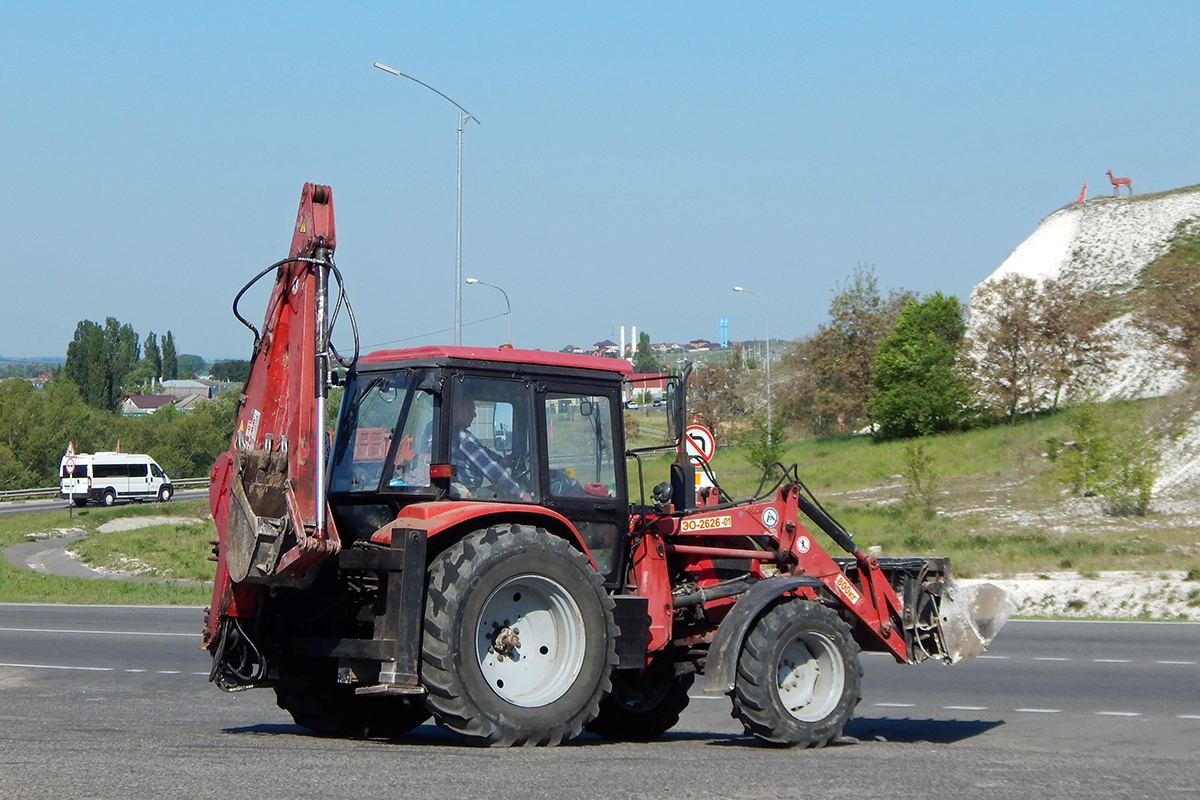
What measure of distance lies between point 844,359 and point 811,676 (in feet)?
255

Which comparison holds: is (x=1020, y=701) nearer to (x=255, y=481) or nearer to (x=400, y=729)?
(x=400, y=729)

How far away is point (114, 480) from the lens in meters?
64.0

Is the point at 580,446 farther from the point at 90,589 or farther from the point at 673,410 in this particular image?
the point at 90,589

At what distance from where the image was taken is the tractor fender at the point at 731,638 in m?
8.66

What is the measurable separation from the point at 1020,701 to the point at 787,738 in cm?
483

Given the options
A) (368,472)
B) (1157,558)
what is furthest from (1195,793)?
(1157,558)

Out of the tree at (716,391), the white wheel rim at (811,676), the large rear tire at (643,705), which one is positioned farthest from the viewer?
the tree at (716,391)

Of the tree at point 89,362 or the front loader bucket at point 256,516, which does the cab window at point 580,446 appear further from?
the tree at point 89,362

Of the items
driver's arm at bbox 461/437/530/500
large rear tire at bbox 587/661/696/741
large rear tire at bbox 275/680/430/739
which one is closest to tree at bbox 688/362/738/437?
large rear tire at bbox 587/661/696/741

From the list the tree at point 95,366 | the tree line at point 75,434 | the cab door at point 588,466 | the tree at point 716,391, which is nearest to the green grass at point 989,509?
the cab door at point 588,466

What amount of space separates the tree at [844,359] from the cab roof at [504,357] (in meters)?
76.5

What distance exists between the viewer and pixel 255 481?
8109mm

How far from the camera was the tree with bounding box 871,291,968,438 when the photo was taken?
71125 mm

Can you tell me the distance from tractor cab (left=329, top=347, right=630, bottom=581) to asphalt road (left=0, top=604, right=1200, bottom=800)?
1.52m
